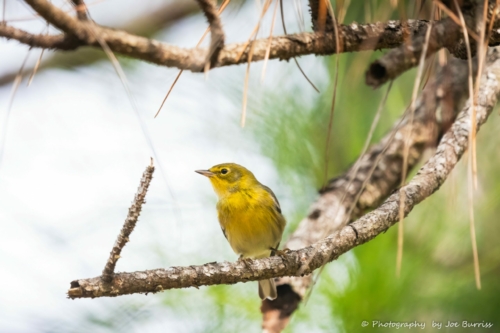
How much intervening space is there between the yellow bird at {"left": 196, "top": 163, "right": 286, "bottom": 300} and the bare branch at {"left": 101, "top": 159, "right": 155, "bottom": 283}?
6.30 ft

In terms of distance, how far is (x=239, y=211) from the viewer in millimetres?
3666

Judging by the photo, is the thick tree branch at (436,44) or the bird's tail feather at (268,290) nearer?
the thick tree branch at (436,44)

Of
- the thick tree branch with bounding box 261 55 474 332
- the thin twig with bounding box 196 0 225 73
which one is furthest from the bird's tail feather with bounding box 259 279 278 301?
the thin twig with bounding box 196 0 225 73

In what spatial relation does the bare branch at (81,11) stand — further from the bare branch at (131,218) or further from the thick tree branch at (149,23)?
the thick tree branch at (149,23)

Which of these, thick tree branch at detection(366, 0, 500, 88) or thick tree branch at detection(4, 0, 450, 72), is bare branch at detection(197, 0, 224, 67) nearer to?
thick tree branch at detection(4, 0, 450, 72)

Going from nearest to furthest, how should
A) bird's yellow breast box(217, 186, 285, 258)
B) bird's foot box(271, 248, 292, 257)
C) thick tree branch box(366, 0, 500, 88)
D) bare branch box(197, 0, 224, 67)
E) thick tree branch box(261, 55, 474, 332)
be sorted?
bare branch box(197, 0, 224, 67) < thick tree branch box(366, 0, 500, 88) < bird's foot box(271, 248, 292, 257) < thick tree branch box(261, 55, 474, 332) < bird's yellow breast box(217, 186, 285, 258)

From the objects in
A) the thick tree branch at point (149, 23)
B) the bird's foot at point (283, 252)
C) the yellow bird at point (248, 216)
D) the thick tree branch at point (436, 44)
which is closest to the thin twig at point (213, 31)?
the thick tree branch at point (436, 44)

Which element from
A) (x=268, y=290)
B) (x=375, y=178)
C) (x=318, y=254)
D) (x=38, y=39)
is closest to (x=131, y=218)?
(x=38, y=39)

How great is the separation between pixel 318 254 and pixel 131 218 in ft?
2.62

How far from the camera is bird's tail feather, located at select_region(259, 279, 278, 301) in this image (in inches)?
99.1

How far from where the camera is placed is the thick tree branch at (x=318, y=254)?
166cm

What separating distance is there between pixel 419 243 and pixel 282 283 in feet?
2.15

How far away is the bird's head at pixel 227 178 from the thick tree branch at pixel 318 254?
5.59 ft

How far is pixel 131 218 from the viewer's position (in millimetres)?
1449
